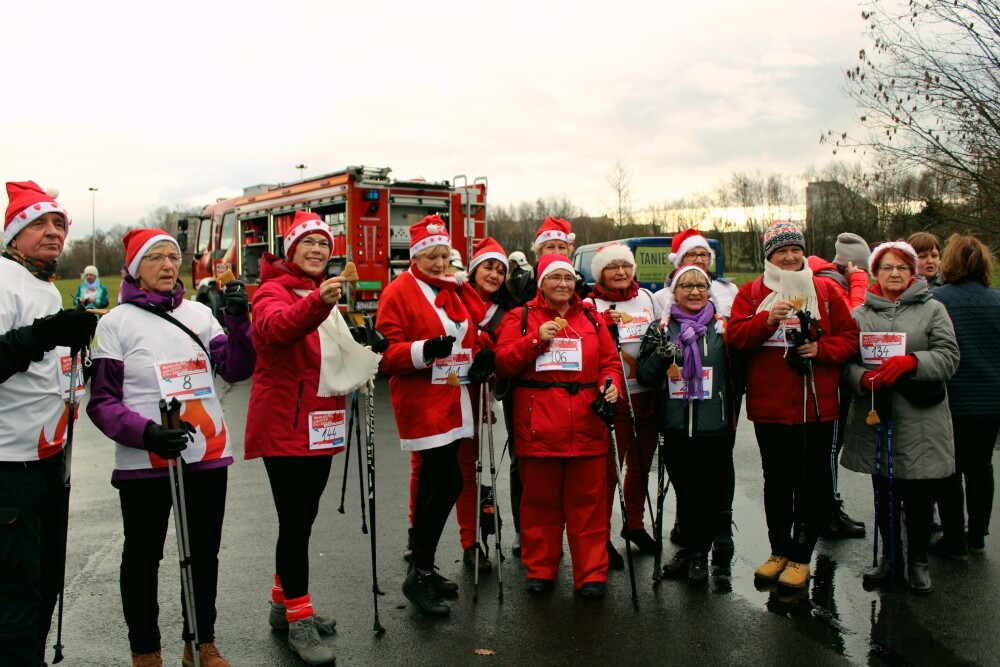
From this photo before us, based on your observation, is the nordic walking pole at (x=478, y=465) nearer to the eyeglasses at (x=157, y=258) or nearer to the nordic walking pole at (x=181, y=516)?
the nordic walking pole at (x=181, y=516)

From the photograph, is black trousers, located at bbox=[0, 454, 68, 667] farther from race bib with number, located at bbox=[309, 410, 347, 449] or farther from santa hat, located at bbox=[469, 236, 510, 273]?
santa hat, located at bbox=[469, 236, 510, 273]

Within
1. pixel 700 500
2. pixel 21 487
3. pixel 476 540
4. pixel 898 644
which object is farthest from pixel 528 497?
pixel 21 487

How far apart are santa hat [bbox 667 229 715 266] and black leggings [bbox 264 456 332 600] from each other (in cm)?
294

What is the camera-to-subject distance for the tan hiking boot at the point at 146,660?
12.4 feet

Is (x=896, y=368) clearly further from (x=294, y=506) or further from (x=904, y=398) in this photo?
(x=294, y=506)

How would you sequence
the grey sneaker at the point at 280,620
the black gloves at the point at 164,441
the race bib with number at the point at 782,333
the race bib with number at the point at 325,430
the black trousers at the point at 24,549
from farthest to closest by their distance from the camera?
1. the race bib with number at the point at 782,333
2. the grey sneaker at the point at 280,620
3. the race bib with number at the point at 325,430
4. the black gloves at the point at 164,441
5. the black trousers at the point at 24,549

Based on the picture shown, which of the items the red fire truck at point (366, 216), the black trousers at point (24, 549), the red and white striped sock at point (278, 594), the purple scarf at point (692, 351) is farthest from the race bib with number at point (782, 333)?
the red fire truck at point (366, 216)

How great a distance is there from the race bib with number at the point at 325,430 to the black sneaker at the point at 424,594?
1.01 meters

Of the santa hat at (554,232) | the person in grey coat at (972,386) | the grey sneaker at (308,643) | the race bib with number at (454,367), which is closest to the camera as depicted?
the grey sneaker at (308,643)

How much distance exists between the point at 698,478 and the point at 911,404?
134 centimetres

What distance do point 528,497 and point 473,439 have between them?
0.60 metres

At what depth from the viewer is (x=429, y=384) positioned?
4.73 m

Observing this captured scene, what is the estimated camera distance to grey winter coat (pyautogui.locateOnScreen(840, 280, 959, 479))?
4.89m

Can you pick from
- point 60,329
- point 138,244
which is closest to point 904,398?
point 138,244
